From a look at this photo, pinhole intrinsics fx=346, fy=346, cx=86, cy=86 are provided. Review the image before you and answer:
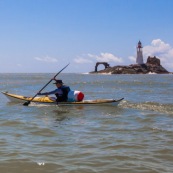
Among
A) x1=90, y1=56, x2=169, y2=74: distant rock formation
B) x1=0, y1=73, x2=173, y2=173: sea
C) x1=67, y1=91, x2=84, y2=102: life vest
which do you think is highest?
x1=90, y1=56, x2=169, y2=74: distant rock formation


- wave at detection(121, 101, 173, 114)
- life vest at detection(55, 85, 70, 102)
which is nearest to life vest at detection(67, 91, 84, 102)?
life vest at detection(55, 85, 70, 102)

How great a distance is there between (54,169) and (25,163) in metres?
0.78

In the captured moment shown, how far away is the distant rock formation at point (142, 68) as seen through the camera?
136 m

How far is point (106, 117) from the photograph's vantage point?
47.5 ft

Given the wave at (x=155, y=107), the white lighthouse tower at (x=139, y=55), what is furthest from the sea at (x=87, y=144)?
the white lighthouse tower at (x=139, y=55)

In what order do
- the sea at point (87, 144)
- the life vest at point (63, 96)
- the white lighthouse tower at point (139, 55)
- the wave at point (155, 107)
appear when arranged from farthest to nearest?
the white lighthouse tower at point (139, 55)
the life vest at point (63, 96)
the wave at point (155, 107)
the sea at point (87, 144)

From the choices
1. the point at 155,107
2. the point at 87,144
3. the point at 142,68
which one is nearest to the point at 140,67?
the point at 142,68

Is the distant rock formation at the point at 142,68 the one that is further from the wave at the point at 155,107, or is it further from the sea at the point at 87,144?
the sea at the point at 87,144

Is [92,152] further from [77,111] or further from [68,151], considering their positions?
[77,111]

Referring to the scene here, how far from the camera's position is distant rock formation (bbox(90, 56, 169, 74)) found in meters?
136

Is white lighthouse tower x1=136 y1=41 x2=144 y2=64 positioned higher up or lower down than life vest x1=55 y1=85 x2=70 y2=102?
higher up

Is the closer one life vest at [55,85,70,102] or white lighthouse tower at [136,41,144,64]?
life vest at [55,85,70,102]

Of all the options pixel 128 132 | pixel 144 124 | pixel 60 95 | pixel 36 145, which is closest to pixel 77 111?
pixel 60 95

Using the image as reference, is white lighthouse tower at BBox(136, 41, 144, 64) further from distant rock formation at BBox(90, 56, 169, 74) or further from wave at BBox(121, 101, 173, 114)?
wave at BBox(121, 101, 173, 114)
